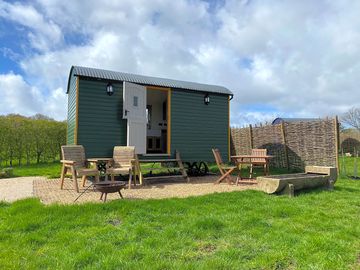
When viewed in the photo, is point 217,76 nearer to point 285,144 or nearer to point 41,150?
point 285,144

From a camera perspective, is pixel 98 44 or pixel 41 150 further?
pixel 41 150

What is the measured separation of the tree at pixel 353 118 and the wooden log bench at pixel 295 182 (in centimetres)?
2100

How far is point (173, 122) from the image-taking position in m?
7.53

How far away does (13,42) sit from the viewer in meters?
8.80

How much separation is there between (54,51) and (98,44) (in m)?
1.79

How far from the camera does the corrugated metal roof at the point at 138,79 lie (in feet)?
21.6

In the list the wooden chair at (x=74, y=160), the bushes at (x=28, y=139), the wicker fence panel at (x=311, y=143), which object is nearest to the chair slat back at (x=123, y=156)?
the wooden chair at (x=74, y=160)

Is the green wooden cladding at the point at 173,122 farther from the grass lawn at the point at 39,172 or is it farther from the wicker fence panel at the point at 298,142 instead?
the wicker fence panel at the point at 298,142

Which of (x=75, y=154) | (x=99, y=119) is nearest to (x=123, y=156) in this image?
(x=75, y=154)

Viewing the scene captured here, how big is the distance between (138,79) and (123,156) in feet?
7.28

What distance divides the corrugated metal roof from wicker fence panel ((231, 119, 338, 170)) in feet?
7.71

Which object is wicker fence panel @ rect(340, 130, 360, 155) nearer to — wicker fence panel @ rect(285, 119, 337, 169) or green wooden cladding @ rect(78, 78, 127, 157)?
wicker fence panel @ rect(285, 119, 337, 169)

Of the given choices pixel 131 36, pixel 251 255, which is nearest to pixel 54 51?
pixel 131 36

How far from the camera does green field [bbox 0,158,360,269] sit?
219 cm
